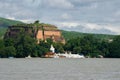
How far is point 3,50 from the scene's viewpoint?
198 m
